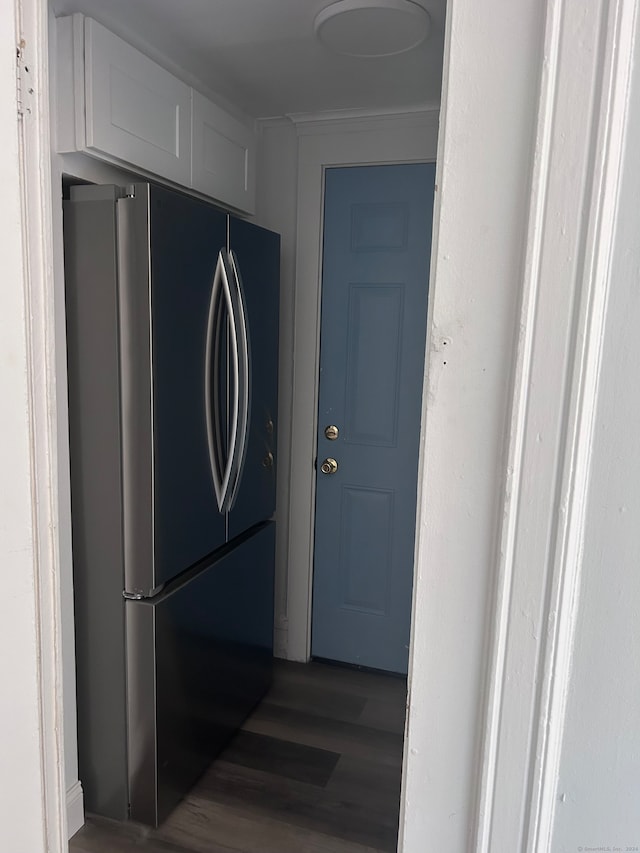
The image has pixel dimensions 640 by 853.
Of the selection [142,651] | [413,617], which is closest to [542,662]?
[413,617]

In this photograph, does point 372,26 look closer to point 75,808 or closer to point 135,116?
point 135,116

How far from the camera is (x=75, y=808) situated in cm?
194

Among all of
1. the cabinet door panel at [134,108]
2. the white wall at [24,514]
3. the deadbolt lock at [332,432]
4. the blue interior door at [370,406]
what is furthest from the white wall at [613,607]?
the deadbolt lock at [332,432]

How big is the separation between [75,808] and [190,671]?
0.50 metres

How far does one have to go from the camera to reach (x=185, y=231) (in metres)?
1.90

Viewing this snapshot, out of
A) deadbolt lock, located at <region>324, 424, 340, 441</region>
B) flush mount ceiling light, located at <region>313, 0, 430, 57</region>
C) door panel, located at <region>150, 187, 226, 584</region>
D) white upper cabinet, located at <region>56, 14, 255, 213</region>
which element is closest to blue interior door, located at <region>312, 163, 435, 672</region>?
deadbolt lock, located at <region>324, 424, 340, 441</region>

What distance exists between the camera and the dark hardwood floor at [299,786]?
1949 millimetres

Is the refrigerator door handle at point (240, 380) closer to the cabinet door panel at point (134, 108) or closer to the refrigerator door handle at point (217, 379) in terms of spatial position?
the refrigerator door handle at point (217, 379)

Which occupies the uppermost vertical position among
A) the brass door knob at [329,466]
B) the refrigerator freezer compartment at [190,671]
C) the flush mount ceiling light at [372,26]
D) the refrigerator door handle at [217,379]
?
the flush mount ceiling light at [372,26]

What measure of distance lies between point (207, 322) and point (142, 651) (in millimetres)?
1014

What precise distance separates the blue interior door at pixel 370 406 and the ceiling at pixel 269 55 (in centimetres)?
34

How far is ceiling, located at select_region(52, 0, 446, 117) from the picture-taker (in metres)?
1.74

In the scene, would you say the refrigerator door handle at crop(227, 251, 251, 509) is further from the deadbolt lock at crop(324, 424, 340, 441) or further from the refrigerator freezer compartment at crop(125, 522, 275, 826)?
the deadbolt lock at crop(324, 424, 340, 441)

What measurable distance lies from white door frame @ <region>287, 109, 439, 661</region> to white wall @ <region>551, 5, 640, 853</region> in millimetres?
2002
